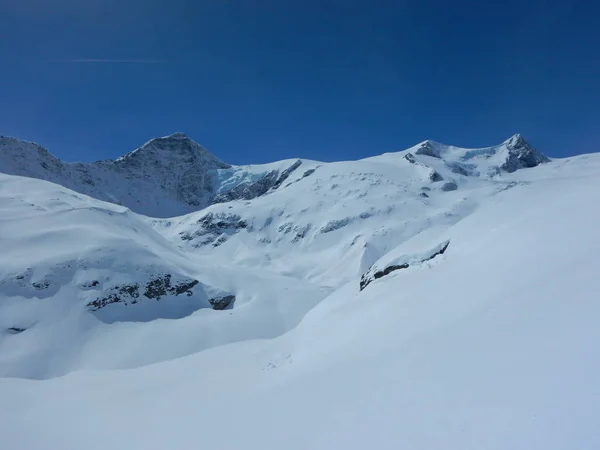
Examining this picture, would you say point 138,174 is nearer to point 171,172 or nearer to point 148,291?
point 171,172

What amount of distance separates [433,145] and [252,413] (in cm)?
17780

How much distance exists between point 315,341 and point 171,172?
185015mm

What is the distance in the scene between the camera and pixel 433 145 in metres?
168

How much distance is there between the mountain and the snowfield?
9851 centimetres

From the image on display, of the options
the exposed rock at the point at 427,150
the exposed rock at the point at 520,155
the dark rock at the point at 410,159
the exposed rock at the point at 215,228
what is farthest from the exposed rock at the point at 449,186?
the exposed rock at the point at 520,155

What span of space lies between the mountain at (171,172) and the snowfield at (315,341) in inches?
3878

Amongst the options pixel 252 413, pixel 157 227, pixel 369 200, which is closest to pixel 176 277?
pixel 252 413

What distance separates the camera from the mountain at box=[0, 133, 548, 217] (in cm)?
14062

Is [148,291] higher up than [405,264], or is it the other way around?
[148,291]

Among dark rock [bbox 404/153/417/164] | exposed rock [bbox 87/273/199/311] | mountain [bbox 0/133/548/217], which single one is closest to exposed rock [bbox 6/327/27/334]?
exposed rock [bbox 87/273/199/311]

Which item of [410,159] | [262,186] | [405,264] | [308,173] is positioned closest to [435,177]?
[410,159]

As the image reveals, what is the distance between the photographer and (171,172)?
605 ft

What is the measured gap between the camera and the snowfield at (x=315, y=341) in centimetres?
621

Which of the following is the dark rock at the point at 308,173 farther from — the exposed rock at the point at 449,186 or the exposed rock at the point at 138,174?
the exposed rock at the point at 138,174
